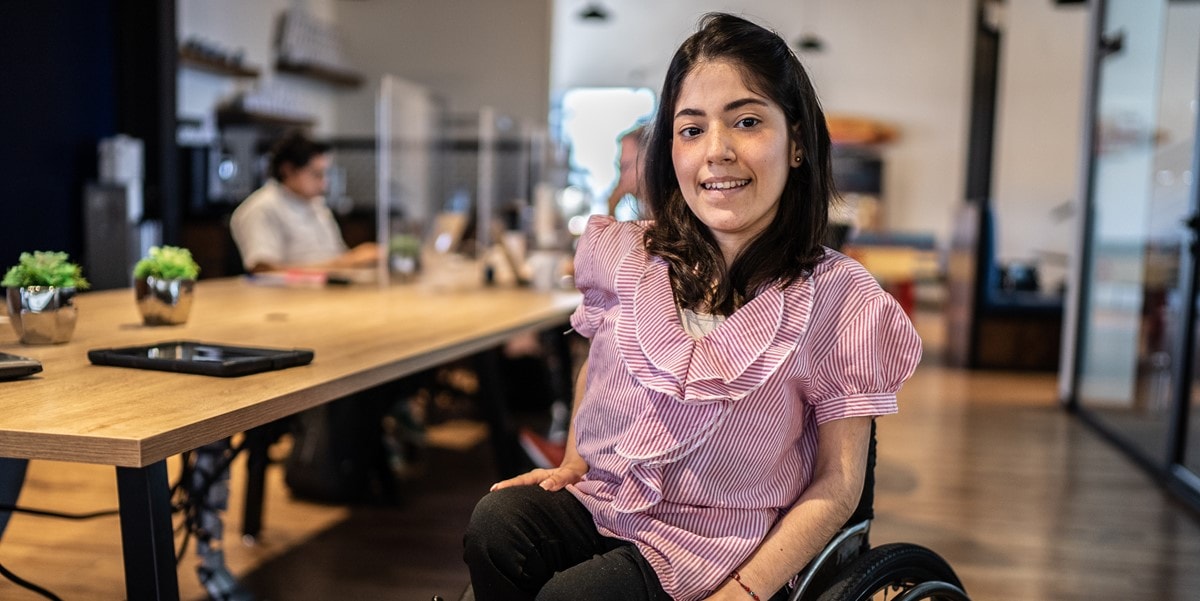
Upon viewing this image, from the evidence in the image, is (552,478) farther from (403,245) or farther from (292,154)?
(292,154)

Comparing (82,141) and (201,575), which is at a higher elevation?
(82,141)

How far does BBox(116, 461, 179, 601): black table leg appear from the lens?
1.14 m

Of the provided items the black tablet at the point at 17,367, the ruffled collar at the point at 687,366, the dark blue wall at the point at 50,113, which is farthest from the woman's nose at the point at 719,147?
the dark blue wall at the point at 50,113

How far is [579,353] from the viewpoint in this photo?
5.26m

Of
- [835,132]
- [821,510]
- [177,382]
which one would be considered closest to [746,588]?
[821,510]

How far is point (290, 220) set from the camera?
160 inches

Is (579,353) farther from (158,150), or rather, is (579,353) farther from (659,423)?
(659,423)

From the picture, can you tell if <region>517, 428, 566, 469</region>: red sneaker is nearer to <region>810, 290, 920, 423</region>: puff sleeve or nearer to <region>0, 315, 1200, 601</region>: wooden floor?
<region>0, 315, 1200, 601</region>: wooden floor

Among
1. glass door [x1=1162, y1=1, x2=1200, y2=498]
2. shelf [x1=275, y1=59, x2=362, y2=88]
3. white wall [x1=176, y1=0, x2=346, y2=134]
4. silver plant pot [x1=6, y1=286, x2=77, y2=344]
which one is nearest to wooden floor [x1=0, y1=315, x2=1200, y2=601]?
glass door [x1=1162, y1=1, x2=1200, y2=498]

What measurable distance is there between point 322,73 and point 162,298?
6.61 m

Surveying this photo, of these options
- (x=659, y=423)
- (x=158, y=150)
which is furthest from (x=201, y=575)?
(x=158, y=150)

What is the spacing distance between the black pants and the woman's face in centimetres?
43

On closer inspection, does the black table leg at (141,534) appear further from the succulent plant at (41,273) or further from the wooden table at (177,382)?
the succulent plant at (41,273)

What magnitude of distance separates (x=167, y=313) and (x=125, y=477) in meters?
0.98
